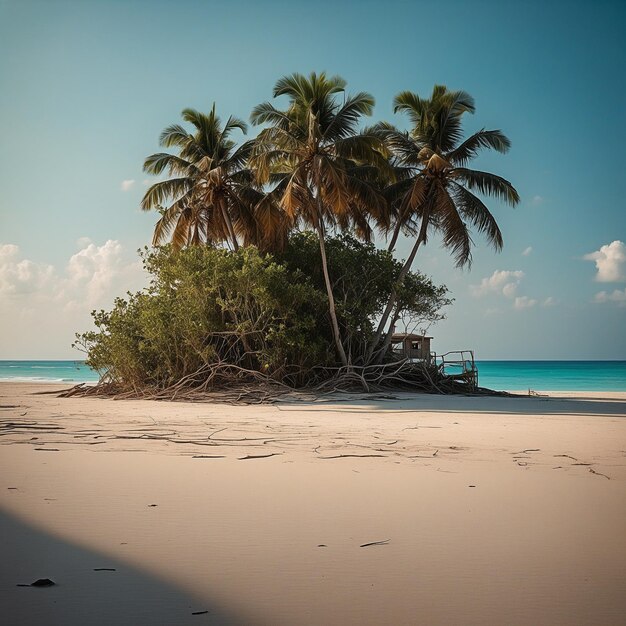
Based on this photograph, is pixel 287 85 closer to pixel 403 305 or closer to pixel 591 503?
pixel 403 305

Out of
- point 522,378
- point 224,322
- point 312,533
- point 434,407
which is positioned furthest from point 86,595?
point 522,378

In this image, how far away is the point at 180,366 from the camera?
17.1m

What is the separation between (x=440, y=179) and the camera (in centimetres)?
1922

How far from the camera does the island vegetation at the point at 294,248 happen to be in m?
16.4

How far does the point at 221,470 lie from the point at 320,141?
15750 mm

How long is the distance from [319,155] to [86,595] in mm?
A: 16211

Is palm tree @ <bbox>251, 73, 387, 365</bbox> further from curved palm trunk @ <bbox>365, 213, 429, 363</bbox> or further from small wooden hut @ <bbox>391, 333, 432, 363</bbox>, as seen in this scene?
A: small wooden hut @ <bbox>391, 333, 432, 363</bbox>

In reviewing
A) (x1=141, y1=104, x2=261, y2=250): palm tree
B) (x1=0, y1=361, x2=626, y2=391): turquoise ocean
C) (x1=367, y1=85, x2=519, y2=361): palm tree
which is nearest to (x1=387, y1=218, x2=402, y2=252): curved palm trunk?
(x1=367, y1=85, x2=519, y2=361): palm tree

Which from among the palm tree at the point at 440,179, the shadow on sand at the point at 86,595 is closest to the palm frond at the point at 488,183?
the palm tree at the point at 440,179

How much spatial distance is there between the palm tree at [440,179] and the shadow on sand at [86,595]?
653 inches

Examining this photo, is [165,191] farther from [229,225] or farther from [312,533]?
[312,533]

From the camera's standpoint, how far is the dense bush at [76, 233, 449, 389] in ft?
52.9

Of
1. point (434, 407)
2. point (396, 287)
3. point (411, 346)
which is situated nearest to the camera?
point (434, 407)

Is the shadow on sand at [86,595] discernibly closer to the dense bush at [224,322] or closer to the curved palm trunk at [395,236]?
the dense bush at [224,322]
